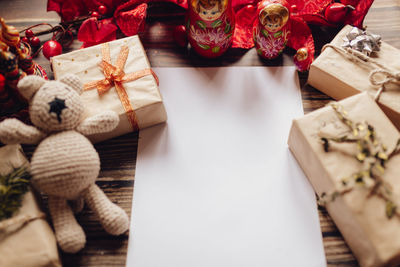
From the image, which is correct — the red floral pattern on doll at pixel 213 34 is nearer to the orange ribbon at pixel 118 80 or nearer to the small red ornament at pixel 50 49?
the orange ribbon at pixel 118 80

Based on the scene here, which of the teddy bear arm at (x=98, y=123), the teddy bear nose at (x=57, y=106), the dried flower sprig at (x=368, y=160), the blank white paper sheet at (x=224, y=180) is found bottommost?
the blank white paper sheet at (x=224, y=180)

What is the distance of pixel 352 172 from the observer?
1.95 ft

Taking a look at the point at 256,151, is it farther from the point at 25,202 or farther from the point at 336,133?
the point at 25,202

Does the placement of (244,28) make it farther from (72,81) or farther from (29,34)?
(29,34)

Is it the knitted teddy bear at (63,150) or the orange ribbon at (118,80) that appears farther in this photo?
the orange ribbon at (118,80)

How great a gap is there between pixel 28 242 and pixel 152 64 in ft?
1.78

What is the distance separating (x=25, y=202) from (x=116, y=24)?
569mm

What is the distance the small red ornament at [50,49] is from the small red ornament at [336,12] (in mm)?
764

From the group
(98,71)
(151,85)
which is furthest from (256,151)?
(98,71)

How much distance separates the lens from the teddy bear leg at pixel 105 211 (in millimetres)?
633

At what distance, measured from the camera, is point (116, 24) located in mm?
913

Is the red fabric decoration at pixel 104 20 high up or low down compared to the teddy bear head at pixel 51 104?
up

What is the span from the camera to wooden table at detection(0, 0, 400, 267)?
0.67 metres

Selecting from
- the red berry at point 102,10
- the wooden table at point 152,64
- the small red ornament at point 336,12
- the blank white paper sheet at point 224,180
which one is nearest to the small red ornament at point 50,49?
the wooden table at point 152,64
